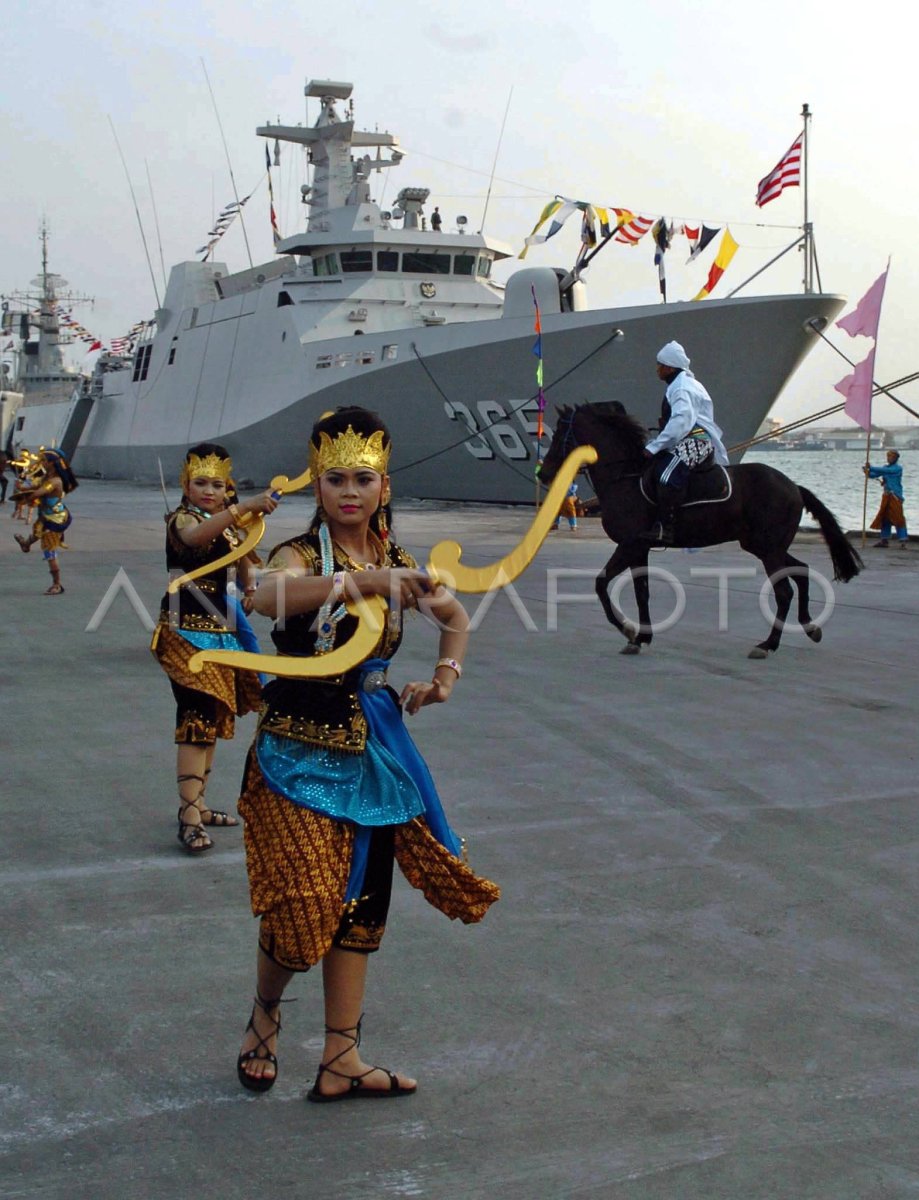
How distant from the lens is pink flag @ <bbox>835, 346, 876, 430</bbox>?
18.0m

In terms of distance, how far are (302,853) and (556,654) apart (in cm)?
711

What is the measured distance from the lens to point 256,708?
17.8ft

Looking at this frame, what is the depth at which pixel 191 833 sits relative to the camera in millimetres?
5098

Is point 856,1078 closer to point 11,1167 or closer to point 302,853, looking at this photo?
point 302,853

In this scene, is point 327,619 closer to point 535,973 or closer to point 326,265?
point 535,973

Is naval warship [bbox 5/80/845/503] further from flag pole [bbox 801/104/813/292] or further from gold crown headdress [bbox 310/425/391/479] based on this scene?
gold crown headdress [bbox 310/425/391/479]

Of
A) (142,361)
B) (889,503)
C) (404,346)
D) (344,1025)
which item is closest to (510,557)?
(344,1025)

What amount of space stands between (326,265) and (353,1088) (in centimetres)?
3257

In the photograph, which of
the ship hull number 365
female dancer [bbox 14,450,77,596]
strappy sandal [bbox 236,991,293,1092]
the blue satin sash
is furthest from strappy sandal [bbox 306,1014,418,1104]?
the ship hull number 365

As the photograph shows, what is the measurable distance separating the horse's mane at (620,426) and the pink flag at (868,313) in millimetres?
8996

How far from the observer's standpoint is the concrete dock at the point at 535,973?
112 inches

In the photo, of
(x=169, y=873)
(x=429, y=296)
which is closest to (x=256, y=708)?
(x=169, y=873)

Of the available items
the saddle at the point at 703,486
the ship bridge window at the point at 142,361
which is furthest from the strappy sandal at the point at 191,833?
the ship bridge window at the point at 142,361

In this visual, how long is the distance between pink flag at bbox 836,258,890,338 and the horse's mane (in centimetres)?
900
